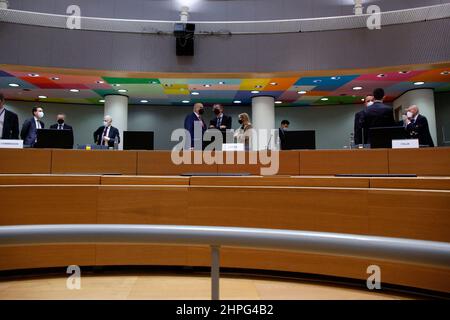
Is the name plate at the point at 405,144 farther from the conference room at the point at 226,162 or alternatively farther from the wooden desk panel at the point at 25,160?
the wooden desk panel at the point at 25,160

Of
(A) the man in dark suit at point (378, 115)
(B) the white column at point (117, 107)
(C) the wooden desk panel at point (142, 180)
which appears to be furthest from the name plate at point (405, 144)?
(B) the white column at point (117, 107)

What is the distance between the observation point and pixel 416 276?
2020 millimetres

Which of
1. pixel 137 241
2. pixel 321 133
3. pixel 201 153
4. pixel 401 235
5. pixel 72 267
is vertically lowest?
pixel 72 267

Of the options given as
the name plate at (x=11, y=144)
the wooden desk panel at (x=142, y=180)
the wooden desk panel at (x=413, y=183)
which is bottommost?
the wooden desk panel at (x=413, y=183)

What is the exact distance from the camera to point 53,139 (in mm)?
3633

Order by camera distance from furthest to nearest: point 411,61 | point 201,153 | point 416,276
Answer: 1. point 411,61
2. point 201,153
3. point 416,276

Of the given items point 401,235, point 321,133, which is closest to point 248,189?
point 401,235

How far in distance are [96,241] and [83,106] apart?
499 inches

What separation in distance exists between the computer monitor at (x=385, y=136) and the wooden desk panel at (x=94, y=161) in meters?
2.63

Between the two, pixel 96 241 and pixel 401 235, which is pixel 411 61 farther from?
pixel 96 241

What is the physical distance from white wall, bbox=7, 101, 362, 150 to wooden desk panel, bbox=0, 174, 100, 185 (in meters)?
9.73

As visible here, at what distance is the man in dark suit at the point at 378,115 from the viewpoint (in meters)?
4.20

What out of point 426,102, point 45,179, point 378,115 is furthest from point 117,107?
point 426,102
